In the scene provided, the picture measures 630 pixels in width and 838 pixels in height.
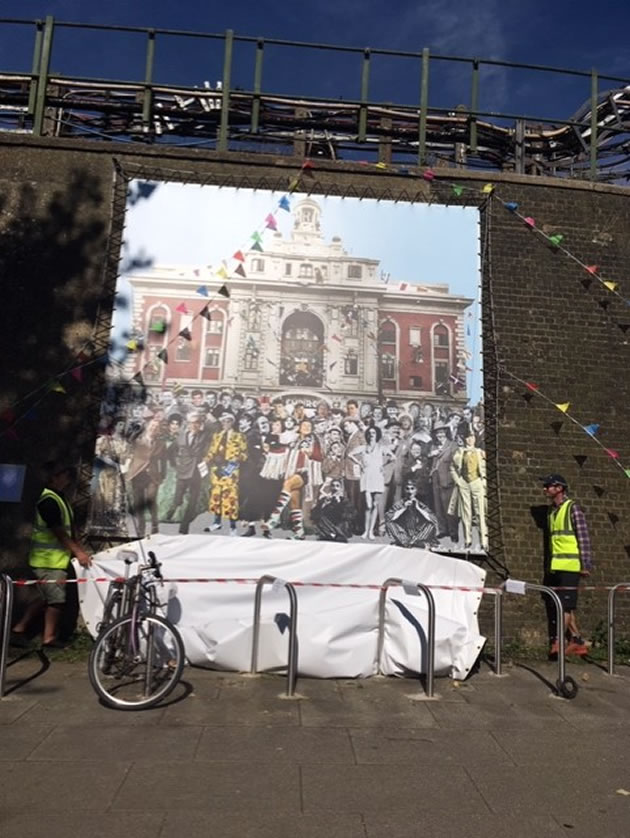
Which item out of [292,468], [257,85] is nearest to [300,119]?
[257,85]

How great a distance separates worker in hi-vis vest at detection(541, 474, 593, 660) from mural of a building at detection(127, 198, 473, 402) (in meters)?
1.79

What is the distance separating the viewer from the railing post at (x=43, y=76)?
9867 millimetres

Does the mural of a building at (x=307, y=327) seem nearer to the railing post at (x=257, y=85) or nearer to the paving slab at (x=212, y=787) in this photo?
the railing post at (x=257, y=85)

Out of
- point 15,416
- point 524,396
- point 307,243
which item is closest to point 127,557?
point 15,416

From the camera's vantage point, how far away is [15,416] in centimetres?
862

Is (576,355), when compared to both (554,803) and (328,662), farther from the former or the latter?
(554,803)

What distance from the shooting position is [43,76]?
9.97 m

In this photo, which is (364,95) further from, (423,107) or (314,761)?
(314,761)

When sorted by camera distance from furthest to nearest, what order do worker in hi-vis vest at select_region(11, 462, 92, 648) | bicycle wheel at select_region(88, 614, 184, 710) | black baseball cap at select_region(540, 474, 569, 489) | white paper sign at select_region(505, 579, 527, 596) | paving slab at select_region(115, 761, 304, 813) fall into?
black baseball cap at select_region(540, 474, 569, 489) → worker in hi-vis vest at select_region(11, 462, 92, 648) → white paper sign at select_region(505, 579, 527, 596) → bicycle wheel at select_region(88, 614, 184, 710) → paving slab at select_region(115, 761, 304, 813)

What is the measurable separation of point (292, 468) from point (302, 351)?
1.48m

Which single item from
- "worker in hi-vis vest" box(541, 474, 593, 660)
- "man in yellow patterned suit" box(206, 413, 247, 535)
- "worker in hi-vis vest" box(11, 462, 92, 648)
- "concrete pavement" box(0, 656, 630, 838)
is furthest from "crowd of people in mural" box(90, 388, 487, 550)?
"concrete pavement" box(0, 656, 630, 838)

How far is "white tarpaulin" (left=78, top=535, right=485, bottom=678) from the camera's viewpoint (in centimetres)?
691

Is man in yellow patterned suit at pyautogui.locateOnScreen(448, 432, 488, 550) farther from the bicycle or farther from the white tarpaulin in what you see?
the bicycle

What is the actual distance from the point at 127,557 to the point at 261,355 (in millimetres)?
3192
